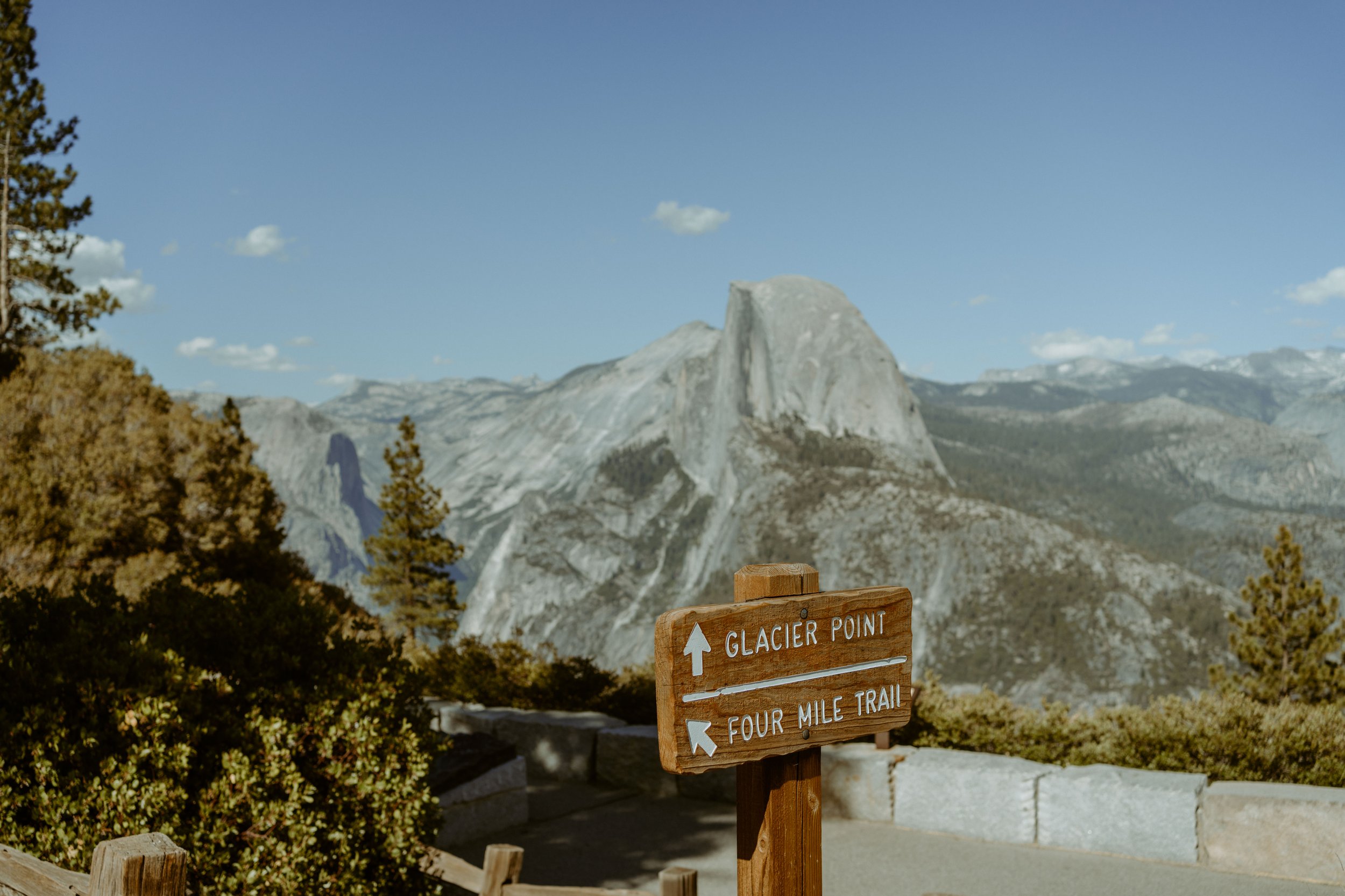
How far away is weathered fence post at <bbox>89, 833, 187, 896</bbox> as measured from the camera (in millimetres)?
3121

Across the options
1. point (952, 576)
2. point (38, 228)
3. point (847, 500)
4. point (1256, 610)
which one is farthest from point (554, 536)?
point (1256, 610)

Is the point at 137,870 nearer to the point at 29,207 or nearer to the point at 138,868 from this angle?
the point at 138,868

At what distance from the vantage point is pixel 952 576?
9025cm

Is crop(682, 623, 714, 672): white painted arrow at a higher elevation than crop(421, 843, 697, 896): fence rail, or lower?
higher

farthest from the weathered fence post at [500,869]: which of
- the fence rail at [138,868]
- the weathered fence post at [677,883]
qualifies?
the fence rail at [138,868]

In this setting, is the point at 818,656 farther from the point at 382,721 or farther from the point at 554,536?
the point at 554,536

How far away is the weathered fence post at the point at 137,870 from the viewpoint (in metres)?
3.12

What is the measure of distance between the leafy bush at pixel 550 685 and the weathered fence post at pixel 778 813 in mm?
7741

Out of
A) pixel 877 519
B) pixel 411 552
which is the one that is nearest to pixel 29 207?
pixel 411 552

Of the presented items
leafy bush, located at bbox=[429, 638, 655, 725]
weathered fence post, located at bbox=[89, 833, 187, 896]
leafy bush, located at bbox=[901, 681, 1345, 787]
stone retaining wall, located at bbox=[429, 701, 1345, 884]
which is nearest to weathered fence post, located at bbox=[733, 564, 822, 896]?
weathered fence post, located at bbox=[89, 833, 187, 896]

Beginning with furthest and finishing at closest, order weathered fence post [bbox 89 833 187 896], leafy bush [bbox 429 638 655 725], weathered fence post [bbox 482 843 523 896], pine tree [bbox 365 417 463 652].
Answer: pine tree [bbox 365 417 463 652] < leafy bush [bbox 429 638 655 725] < weathered fence post [bbox 482 843 523 896] < weathered fence post [bbox 89 833 187 896]

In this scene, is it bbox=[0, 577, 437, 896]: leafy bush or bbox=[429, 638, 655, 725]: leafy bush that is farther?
bbox=[429, 638, 655, 725]: leafy bush

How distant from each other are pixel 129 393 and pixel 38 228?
37.9 ft

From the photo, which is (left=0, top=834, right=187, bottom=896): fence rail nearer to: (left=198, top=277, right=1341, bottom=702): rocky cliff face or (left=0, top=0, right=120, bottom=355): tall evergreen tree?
(left=0, top=0, right=120, bottom=355): tall evergreen tree
